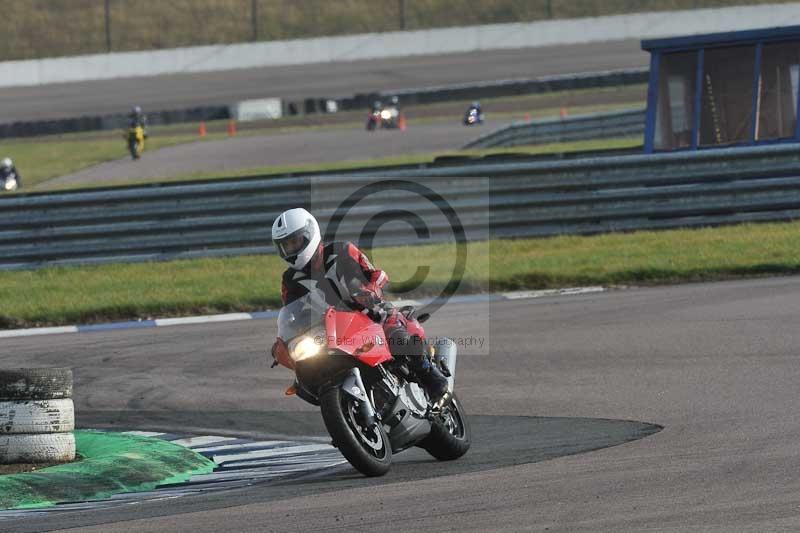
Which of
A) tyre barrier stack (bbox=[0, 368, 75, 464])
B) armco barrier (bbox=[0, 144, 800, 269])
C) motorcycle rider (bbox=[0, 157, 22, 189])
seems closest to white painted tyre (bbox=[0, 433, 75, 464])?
tyre barrier stack (bbox=[0, 368, 75, 464])

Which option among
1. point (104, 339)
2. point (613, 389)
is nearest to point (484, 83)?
point (104, 339)

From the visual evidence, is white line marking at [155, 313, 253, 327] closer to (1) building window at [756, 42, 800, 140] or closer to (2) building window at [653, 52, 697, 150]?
(2) building window at [653, 52, 697, 150]

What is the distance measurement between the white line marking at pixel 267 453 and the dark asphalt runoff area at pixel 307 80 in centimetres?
3495

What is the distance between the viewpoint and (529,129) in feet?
105

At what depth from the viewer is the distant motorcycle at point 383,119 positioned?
37875mm

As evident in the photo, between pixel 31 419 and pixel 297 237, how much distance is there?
1.96 meters

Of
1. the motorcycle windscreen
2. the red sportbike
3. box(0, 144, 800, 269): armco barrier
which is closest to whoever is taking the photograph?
the red sportbike

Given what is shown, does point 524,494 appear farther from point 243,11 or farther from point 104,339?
point 243,11

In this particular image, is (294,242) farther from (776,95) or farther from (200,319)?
(776,95)

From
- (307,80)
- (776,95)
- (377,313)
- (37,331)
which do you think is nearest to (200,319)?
(37,331)

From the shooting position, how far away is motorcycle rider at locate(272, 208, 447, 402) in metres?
7.38

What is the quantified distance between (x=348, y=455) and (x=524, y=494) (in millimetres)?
1145

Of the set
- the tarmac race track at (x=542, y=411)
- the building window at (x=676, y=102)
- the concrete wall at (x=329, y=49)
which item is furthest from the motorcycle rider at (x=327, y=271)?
the concrete wall at (x=329, y=49)

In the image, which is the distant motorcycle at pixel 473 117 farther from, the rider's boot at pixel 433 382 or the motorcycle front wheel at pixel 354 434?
the motorcycle front wheel at pixel 354 434
